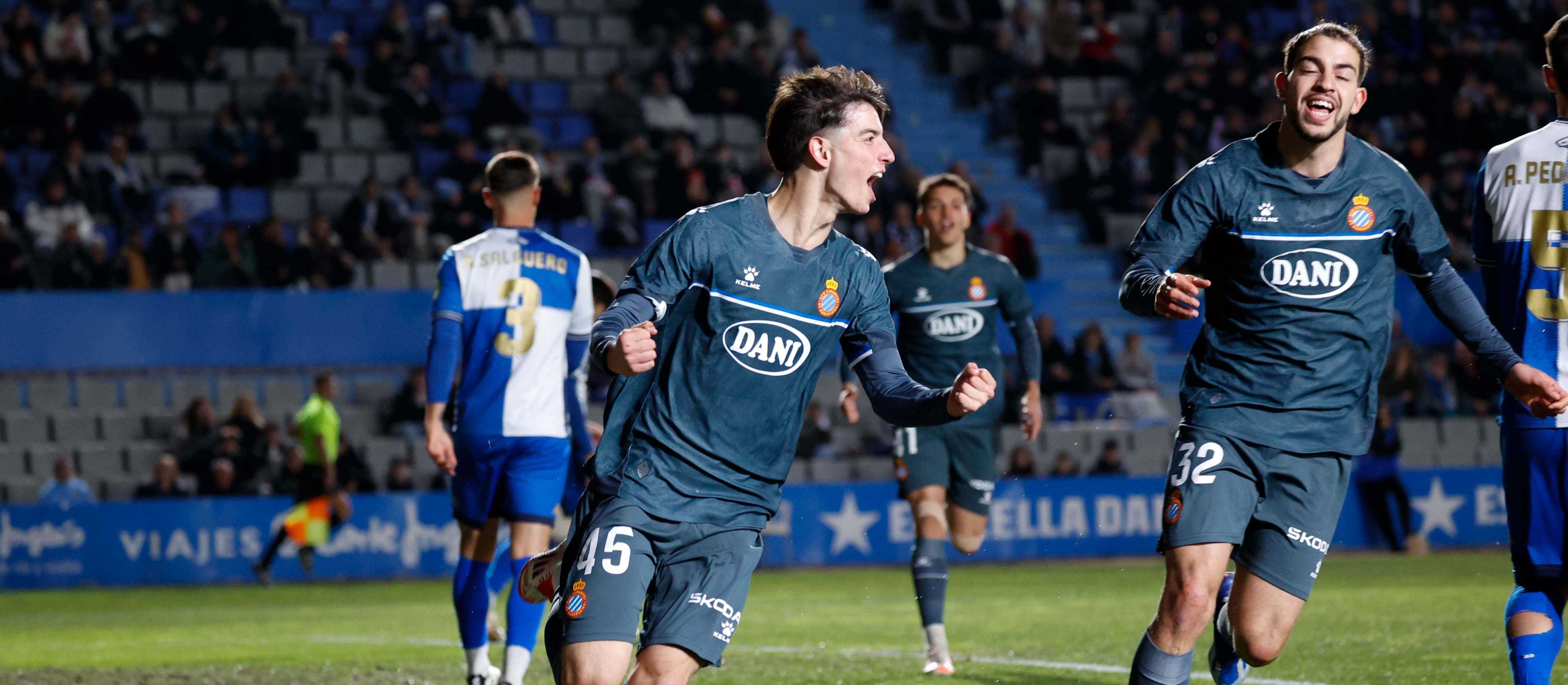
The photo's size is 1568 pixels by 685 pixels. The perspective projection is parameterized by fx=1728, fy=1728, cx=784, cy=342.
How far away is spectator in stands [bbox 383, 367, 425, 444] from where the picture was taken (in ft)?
60.6

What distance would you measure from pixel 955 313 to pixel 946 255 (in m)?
0.34

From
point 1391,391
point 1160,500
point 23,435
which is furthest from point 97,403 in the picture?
point 1391,391

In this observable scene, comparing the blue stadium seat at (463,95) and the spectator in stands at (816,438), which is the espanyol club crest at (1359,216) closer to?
the spectator in stands at (816,438)

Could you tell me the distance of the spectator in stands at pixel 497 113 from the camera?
21.6 metres

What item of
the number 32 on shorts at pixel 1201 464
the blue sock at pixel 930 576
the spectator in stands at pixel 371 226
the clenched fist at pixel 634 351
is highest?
the clenched fist at pixel 634 351

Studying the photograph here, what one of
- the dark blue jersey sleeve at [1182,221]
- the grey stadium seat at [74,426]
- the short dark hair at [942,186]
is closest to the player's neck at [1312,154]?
the dark blue jersey sleeve at [1182,221]

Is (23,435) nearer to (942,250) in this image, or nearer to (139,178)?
(139,178)

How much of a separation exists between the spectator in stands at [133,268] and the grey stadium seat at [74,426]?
1.42 meters

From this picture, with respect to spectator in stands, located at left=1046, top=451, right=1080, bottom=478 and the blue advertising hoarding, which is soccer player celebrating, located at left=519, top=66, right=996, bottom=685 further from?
spectator in stands, located at left=1046, top=451, right=1080, bottom=478

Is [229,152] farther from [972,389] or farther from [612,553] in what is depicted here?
[972,389]

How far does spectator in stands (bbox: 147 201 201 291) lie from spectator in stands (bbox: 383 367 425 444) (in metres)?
2.58

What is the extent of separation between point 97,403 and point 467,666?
12210 millimetres

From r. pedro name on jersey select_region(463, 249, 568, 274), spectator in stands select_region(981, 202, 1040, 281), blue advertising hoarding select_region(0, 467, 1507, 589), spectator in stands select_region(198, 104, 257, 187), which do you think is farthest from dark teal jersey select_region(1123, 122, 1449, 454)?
spectator in stands select_region(198, 104, 257, 187)

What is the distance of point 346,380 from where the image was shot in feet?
63.1
